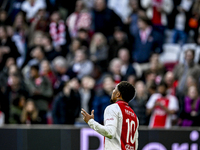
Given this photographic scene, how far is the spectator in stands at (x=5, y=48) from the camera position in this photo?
11586 millimetres

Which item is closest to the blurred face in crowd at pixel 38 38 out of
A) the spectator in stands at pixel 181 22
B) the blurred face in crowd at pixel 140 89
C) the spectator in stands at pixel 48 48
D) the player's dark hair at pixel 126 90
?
the spectator in stands at pixel 48 48

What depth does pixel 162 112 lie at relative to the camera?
29.5 ft

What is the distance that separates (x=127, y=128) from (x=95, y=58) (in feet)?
22.0

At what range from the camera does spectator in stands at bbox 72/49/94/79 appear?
10.8 metres

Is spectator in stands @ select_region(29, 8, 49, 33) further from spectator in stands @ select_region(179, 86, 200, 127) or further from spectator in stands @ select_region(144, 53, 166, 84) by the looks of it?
spectator in stands @ select_region(179, 86, 200, 127)

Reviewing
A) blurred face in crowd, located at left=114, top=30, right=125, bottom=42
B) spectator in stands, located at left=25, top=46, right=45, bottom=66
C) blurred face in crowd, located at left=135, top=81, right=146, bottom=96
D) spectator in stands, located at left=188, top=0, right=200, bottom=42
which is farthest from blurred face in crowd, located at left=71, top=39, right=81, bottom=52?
spectator in stands, located at left=188, top=0, right=200, bottom=42

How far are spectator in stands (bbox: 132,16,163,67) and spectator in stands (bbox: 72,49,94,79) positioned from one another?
133cm

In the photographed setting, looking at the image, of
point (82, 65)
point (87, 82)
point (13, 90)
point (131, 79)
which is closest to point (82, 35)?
→ point (82, 65)

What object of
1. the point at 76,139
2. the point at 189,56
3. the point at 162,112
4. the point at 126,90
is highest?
the point at 189,56

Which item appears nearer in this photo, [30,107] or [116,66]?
[30,107]

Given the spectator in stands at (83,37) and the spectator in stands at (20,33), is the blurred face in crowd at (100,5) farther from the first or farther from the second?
the spectator in stands at (20,33)

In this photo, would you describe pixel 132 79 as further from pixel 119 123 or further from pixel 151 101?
pixel 119 123

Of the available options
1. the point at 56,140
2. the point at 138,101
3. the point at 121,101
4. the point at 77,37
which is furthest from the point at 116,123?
the point at 77,37

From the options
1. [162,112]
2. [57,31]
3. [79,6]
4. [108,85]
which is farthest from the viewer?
[79,6]
